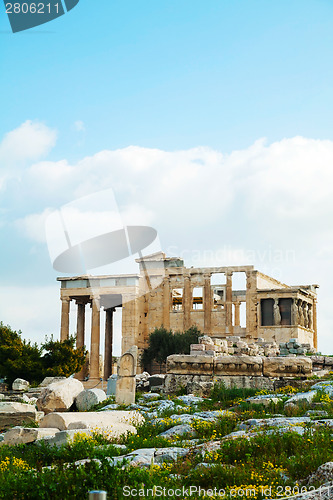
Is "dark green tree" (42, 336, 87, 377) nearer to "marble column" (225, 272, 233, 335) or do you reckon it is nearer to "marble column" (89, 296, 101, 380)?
"marble column" (89, 296, 101, 380)

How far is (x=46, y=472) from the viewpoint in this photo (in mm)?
6973

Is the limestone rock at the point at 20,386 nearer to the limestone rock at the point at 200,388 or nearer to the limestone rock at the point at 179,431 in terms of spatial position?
the limestone rock at the point at 200,388

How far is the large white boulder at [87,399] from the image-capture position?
651 inches

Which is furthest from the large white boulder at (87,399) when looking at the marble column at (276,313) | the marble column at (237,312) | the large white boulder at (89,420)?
the marble column at (237,312)

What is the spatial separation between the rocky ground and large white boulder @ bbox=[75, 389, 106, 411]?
2.73 metres

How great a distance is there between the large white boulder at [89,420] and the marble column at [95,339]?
33.5m

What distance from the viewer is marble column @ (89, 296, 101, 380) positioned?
4491cm

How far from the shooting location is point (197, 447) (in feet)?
27.3

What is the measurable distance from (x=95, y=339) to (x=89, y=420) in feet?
118

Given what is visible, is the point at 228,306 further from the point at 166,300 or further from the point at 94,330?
the point at 94,330

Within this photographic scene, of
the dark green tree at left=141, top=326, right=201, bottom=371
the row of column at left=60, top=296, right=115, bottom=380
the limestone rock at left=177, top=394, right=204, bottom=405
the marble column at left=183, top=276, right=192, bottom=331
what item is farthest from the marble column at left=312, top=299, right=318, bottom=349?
the limestone rock at left=177, top=394, right=204, bottom=405

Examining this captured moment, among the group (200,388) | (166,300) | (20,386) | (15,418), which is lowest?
(20,386)

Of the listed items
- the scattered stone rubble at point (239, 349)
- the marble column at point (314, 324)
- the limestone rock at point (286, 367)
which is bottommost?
the limestone rock at point (286, 367)

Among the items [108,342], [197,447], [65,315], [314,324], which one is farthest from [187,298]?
[197,447]
